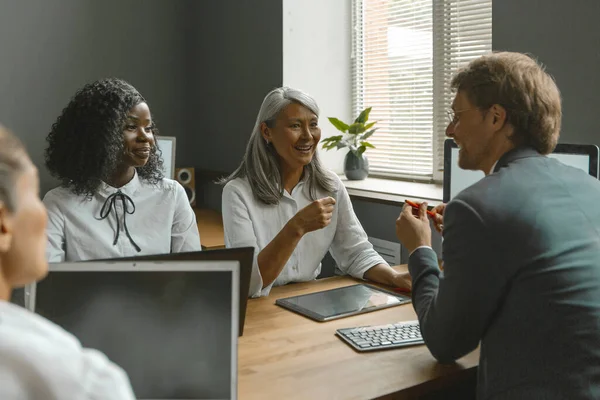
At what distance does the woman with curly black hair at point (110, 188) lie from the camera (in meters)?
2.02

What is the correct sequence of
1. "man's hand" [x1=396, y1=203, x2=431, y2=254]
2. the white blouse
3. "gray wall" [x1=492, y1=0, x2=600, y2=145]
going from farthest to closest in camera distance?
"gray wall" [x1=492, y1=0, x2=600, y2=145], "man's hand" [x1=396, y1=203, x2=431, y2=254], the white blouse

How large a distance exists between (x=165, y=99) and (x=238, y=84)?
57 centimetres

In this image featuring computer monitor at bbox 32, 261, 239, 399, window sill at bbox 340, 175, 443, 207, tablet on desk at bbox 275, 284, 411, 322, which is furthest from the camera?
window sill at bbox 340, 175, 443, 207

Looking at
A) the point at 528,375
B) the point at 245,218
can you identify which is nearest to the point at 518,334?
the point at 528,375

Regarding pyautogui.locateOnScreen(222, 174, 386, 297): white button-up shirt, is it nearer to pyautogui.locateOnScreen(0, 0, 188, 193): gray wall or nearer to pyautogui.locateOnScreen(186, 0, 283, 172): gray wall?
pyautogui.locateOnScreen(186, 0, 283, 172): gray wall

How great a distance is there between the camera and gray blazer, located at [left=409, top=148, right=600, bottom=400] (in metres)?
1.16

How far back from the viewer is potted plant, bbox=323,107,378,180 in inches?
128

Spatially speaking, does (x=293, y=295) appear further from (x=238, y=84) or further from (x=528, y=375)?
(x=238, y=84)

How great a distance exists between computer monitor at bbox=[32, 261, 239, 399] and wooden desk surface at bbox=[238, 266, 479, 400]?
0.60ft

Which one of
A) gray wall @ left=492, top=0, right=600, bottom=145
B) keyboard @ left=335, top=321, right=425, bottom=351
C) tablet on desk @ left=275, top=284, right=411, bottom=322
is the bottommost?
keyboard @ left=335, top=321, right=425, bottom=351

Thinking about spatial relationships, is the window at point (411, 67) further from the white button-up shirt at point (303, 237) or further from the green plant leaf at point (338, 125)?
the white button-up shirt at point (303, 237)

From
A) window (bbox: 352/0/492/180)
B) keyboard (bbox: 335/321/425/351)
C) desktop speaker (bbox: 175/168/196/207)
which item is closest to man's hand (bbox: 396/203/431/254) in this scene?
keyboard (bbox: 335/321/425/351)

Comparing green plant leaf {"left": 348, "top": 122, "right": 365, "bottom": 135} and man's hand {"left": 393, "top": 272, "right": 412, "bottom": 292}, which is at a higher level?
green plant leaf {"left": 348, "top": 122, "right": 365, "bottom": 135}

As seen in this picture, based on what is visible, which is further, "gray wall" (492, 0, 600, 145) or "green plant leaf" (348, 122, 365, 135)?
"green plant leaf" (348, 122, 365, 135)
